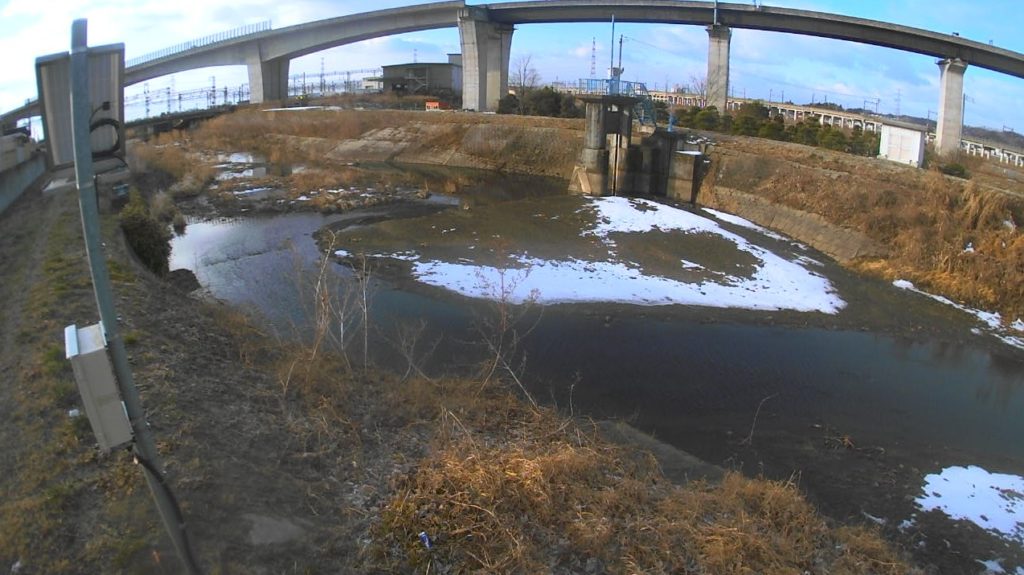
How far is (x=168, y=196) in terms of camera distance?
111 feet

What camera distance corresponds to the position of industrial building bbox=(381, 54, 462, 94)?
284 feet

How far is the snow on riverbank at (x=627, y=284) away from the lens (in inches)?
795

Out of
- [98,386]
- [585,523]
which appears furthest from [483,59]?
[98,386]

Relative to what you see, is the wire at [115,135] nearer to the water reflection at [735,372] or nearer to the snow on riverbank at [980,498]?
the water reflection at [735,372]

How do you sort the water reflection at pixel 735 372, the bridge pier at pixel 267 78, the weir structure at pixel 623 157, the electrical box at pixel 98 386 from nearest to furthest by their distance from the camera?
the electrical box at pixel 98 386
the water reflection at pixel 735 372
the weir structure at pixel 623 157
the bridge pier at pixel 267 78

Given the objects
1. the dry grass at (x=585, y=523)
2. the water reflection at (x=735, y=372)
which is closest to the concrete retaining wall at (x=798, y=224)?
the water reflection at (x=735, y=372)

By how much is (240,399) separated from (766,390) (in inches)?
419

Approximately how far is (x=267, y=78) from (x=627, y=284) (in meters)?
66.4

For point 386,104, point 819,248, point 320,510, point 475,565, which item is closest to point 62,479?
point 320,510

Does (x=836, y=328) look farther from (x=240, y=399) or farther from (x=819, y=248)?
(x=240, y=399)

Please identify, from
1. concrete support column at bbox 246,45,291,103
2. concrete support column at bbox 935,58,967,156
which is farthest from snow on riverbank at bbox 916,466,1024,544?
concrete support column at bbox 246,45,291,103

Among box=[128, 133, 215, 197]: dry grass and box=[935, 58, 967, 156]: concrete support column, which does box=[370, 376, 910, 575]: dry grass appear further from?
box=[935, 58, 967, 156]: concrete support column

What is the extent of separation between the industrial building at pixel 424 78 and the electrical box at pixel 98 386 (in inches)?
3363

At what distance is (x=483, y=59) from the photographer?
61562 mm
